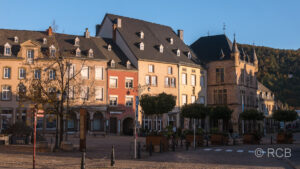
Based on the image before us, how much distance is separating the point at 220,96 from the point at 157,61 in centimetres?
1113

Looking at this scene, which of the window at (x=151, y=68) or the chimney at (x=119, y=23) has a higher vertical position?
the chimney at (x=119, y=23)

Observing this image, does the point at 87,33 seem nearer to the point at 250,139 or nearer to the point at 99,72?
the point at 99,72

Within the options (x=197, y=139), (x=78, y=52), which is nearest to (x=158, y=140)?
(x=197, y=139)

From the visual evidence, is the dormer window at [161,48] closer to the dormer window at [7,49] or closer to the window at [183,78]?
the window at [183,78]

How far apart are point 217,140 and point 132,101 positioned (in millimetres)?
19190

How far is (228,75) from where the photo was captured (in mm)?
55219

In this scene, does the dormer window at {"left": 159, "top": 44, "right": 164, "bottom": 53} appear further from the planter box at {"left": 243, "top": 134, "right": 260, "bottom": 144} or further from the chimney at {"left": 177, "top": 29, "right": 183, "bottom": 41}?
the planter box at {"left": 243, "top": 134, "right": 260, "bottom": 144}

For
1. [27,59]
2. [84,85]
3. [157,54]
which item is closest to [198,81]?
[157,54]

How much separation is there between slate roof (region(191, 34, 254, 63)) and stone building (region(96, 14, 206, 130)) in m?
1.94

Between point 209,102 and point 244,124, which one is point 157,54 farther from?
point 244,124

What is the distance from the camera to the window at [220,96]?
5556 cm

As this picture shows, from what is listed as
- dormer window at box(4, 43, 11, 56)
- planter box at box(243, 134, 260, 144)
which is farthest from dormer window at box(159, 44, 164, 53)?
planter box at box(243, 134, 260, 144)

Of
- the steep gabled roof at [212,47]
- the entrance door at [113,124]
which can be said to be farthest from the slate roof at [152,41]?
the entrance door at [113,124]

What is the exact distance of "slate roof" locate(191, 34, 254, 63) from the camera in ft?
186
